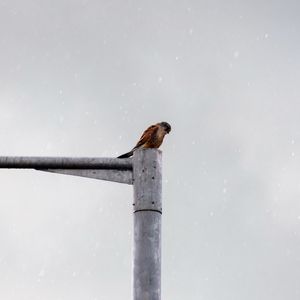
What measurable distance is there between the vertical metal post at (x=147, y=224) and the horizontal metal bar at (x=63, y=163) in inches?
4.0

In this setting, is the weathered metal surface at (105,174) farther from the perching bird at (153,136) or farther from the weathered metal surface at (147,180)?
the perching bird at (153,136)

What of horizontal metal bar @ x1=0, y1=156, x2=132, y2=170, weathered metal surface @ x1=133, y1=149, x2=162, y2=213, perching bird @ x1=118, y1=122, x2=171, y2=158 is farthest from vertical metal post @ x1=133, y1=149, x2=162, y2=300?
perching bird @ x1=118, y1=122, x2=171, y2=158

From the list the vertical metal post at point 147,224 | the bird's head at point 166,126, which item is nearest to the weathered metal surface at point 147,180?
the vertical metal post at point 147,224

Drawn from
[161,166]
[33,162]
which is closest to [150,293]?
[161,166]

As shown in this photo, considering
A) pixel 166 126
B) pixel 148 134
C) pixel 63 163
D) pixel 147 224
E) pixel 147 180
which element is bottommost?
pixel 147 224

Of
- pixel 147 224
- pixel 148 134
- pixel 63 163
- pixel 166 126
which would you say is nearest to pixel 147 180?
pixel 147 224

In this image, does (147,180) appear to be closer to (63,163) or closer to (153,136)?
(63,163)

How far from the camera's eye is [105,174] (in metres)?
3.50

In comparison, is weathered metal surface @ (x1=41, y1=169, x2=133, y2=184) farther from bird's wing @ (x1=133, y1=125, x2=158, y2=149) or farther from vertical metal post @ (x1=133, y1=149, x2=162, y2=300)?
bird's wing @ (x1=133, y1=125, x2=158, y2=149)

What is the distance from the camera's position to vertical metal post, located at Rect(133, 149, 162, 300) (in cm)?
310

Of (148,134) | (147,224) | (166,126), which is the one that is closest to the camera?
(147,224)

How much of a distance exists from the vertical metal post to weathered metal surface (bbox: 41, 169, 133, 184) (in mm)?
62

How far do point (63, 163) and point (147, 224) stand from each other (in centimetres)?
63

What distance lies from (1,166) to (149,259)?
3.45ft
